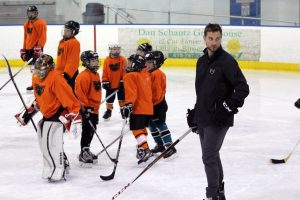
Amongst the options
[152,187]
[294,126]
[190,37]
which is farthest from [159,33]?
[152,187]

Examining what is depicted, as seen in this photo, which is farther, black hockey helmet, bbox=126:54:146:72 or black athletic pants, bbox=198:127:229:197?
black hockey helmet, bbox=126:54:146:72

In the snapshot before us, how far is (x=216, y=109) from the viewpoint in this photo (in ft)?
11.4

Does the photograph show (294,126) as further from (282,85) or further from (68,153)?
(282,85)

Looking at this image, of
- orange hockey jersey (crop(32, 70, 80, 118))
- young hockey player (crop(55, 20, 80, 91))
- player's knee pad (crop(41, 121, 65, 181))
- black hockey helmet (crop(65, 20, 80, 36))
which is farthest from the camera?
young hockey player (crop(55, 20, 80, 91))

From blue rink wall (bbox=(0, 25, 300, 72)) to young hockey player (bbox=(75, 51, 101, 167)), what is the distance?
6343 millimetres

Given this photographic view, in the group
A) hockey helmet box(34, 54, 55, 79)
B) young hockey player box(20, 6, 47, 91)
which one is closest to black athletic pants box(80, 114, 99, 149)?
hockey helmet box(34, 54, 55, 79)

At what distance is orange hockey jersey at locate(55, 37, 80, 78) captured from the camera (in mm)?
6219

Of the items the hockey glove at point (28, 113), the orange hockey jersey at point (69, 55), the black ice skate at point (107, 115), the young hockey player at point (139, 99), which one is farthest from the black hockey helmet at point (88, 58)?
the black ice skate at point (107, 115)

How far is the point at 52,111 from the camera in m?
4.21

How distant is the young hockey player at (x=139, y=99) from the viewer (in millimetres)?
4711

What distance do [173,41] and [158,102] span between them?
6564mm

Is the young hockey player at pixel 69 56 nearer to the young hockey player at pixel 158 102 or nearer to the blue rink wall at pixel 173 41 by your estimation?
the young hockey player at pixel 158 102

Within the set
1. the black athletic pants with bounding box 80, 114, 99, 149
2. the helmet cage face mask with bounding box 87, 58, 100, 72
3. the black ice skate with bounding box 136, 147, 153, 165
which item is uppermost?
the helmet cage face mask with bounding box 87, 58, 100, 72

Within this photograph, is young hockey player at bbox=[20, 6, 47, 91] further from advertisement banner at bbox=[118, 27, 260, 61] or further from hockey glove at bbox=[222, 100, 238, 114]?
hockey glove at bbox=[222, 100, 238, 114]
